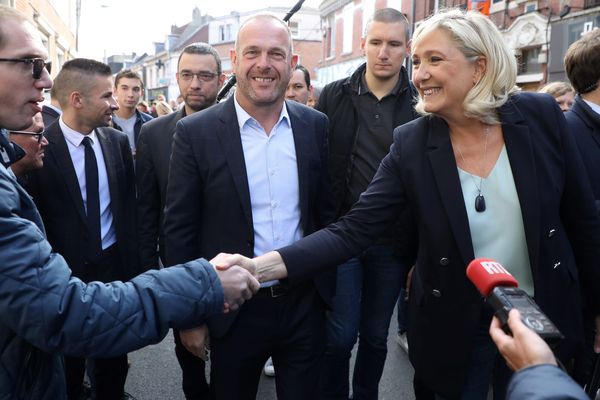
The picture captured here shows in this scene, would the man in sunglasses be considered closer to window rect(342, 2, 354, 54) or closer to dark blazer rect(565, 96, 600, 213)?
dark blazer rect(565, 96, 600, 213)

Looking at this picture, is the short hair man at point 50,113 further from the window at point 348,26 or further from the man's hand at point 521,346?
the window at point 348,26

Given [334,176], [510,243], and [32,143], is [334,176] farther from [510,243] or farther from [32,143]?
[32,143]

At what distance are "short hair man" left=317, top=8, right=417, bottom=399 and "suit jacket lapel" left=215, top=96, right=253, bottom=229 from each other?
91cm

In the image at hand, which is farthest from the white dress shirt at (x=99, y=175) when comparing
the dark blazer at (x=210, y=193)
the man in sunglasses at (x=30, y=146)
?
the dark blazer at (x=210, y=193)

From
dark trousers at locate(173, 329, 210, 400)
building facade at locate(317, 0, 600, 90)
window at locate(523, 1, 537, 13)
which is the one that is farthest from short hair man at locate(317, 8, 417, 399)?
window at locate(523, 1, 537, 13)

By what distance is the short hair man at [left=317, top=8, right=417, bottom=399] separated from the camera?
3.15 metres

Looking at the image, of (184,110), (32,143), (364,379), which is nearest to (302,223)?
(364,379)

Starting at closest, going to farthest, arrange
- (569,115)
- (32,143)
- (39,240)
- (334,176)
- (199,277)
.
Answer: (39,240) → (199,277) → (32,143) → (569,115) → (334,176)

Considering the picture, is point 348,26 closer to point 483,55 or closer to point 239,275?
point 483,55

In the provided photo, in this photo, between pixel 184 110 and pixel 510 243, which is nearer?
pixel 510 243

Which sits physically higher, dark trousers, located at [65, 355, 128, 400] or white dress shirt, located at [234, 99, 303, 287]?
white dress shirt, located at [234, 99, 303, 287]

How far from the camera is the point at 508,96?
225 centimetres

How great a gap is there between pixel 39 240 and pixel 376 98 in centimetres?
231

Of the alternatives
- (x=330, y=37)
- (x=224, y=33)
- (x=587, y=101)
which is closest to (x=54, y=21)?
(x=330, y=37)
